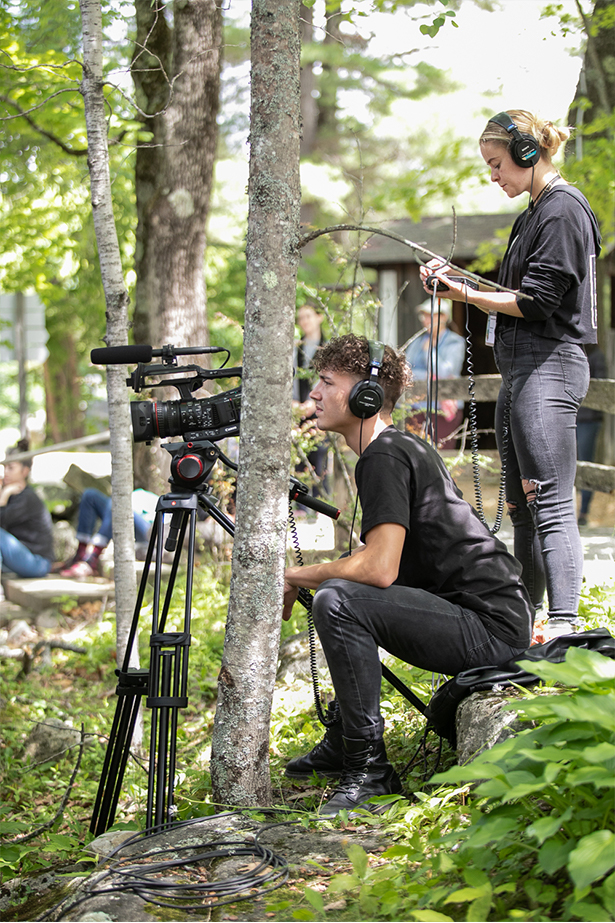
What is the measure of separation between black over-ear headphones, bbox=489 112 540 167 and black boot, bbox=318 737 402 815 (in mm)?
2217

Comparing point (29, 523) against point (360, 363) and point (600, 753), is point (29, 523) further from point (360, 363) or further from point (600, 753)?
point (600, 753)

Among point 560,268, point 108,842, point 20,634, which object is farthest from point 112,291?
point 20,634

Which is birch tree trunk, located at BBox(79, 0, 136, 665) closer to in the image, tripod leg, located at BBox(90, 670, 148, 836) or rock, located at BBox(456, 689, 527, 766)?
tripod leg, located at BBox(90, 670, 148, 836)

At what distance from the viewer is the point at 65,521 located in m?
10.5

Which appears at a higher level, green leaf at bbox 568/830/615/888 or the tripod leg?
green leaf at bbox 568/830/615/888

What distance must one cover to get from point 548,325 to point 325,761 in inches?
73.7

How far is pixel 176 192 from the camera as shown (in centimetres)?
751

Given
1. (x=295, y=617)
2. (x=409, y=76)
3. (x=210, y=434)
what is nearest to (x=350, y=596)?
(x=210, y=434)

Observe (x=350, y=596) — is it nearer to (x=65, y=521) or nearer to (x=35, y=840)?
(x=35, y=840)

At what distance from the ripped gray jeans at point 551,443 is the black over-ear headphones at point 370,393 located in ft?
2.33

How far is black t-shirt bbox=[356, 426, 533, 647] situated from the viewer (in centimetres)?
286

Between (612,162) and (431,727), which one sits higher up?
(612,162)

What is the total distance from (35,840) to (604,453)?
30.5ft

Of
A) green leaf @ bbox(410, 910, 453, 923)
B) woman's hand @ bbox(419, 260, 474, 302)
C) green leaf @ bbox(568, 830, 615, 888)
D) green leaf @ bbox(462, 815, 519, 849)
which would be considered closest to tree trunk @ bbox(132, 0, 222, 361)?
woman's hand @ bbox(419, 260, 474, 302)
